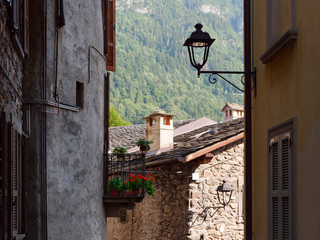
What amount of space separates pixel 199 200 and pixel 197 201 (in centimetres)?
8

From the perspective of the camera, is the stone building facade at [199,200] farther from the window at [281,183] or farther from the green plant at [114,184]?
the window at [281,183]

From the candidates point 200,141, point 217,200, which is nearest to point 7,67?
point 217,200

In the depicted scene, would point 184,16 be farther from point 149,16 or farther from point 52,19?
point 52,19

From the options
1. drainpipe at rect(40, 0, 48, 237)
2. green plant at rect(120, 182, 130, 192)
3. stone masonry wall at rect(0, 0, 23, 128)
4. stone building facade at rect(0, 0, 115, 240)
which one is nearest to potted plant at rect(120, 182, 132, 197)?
green plant at rect(120, 182, 130, 192)

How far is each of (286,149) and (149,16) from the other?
14984 cm

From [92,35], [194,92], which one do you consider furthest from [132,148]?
[194,92]

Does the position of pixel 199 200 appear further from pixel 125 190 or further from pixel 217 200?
pixel 125 190

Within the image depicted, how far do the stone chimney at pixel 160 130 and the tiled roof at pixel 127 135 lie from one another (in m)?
4.09

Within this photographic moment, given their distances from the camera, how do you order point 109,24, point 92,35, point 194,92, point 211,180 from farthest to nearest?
point 194,92
point 211,180
point 109,24
point 92,35

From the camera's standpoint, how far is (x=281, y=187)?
20.7 ft

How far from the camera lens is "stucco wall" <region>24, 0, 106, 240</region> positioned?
9.60 metres

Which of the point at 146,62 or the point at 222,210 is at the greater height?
the point at 146,62

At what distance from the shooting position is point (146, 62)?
127875 mm

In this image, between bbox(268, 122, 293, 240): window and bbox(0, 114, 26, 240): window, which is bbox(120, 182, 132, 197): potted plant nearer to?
bbox(0, 114, 26, 240): window
